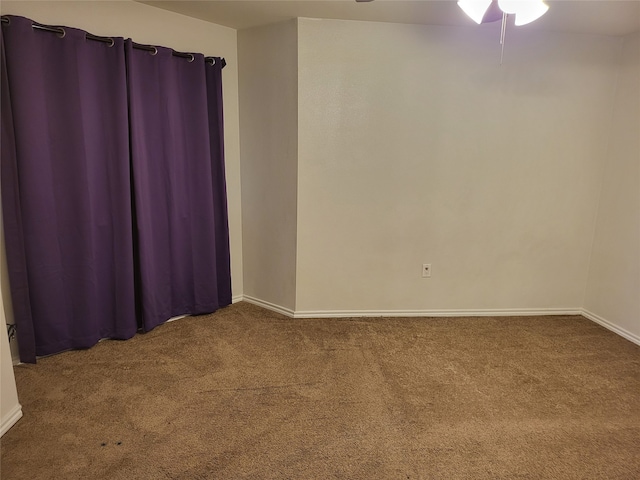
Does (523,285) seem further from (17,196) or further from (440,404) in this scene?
(17,196)

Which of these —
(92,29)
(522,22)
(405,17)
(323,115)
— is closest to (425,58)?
(405,17)

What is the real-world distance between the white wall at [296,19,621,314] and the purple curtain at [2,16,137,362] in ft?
4.11

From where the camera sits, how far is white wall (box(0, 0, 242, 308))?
8.03 ft

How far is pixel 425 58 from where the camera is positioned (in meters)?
3.09

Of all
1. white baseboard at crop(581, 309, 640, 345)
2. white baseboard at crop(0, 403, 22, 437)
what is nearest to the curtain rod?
white baseboard at crop(0, 403, 22, 437)

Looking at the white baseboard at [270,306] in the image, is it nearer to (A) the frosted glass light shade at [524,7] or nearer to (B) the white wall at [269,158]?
(B) the white wall at [269,158]

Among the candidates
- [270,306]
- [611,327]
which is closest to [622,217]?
[611,327]

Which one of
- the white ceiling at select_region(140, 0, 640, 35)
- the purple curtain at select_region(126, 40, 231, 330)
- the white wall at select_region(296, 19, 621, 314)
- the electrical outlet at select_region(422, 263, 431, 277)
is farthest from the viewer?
the electrical outlet at select_region(422, 263, 431, 277)

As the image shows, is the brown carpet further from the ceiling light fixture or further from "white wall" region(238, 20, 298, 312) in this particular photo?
the ceiling light fixture

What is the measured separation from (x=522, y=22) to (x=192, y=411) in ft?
8.30

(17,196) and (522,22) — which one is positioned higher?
(522,22)

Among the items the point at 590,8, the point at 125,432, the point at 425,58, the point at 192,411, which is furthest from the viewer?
the point at 425,58

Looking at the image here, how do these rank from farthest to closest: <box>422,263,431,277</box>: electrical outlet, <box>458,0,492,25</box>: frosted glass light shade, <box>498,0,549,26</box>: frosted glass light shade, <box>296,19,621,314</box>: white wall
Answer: <box>422,263,431,277</box>: electrical outlet < <box>296,19,621,314</box>: white wall < <box>458,0,492,25</box>: frosted glass light shade < <box>498,0,549,26</box>: frosted glass light shade

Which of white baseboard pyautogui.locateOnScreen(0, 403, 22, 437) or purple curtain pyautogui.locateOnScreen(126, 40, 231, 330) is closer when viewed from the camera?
white baseboard pyautogui.locateOnScreen(0, 403, 22, 437)
